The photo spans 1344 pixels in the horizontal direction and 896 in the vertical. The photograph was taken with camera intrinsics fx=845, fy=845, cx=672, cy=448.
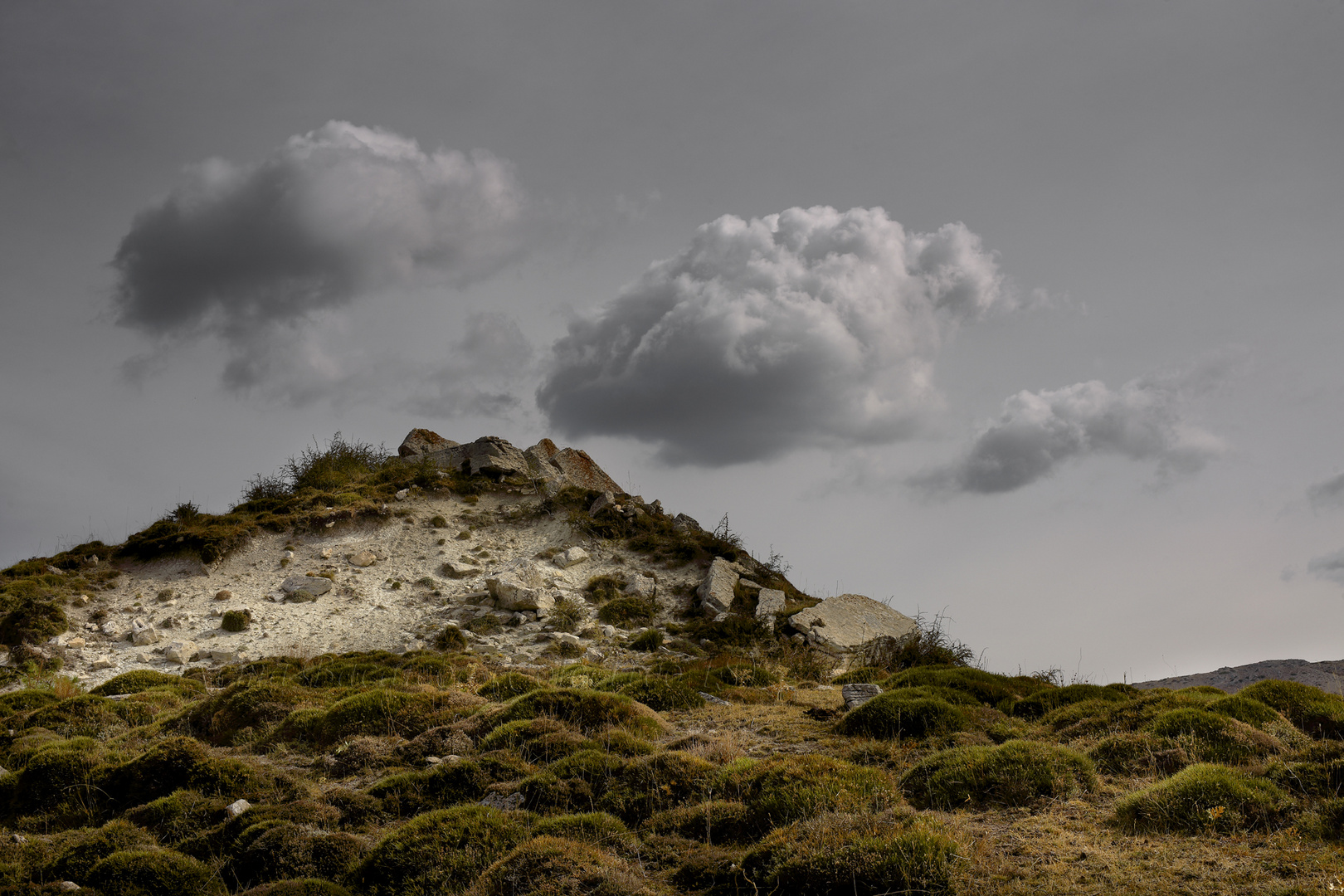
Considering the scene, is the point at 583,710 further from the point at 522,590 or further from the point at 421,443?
the point at 421,443

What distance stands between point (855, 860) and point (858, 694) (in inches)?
262

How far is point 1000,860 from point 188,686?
48.2 feet

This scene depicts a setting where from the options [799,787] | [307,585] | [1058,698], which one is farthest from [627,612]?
[799,787]

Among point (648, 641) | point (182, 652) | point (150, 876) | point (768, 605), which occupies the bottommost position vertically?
point (150, 876)

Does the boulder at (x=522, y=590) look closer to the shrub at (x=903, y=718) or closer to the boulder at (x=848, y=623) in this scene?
the boulder at (x=848, y=623)

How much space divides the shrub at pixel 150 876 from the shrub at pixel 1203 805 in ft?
25.6

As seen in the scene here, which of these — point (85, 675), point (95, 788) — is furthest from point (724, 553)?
point (95, 788)

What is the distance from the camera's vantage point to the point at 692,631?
19.9 metres

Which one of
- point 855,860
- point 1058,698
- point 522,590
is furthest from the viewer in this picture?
point 522,590

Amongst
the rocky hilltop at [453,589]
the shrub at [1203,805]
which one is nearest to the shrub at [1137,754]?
the shrub at [1203,805]

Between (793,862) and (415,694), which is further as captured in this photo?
(415,694)

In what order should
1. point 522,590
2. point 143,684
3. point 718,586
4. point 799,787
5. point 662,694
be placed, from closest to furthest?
point 799,787
point 662,694
point 143,684
point 522,590
point 718,586

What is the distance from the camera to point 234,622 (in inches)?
755

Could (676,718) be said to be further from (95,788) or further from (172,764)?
(95,788)
